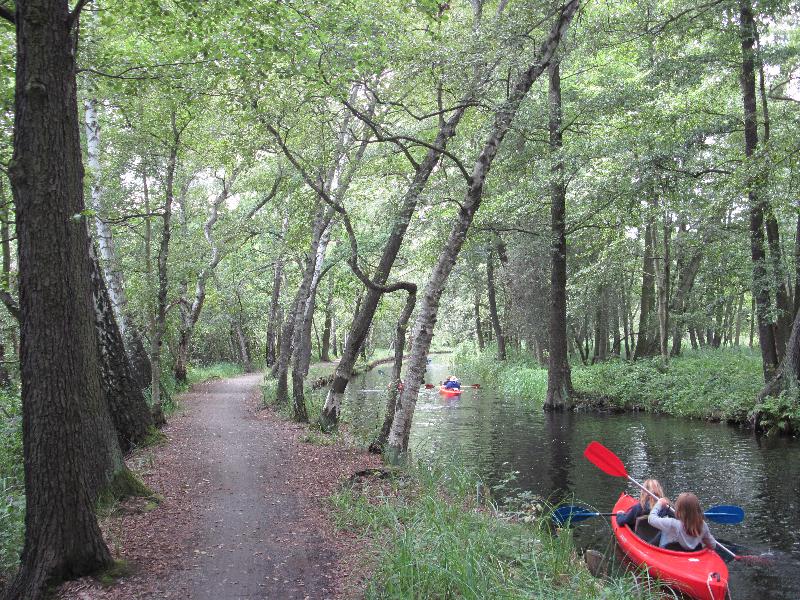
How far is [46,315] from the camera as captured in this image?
14.3ft

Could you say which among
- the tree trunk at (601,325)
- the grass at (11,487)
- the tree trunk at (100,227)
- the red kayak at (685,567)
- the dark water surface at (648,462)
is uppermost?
the tree trunk at (100,227)

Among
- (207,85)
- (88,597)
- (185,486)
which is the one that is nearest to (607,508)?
(185,486)

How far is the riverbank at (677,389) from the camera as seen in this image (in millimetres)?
14438

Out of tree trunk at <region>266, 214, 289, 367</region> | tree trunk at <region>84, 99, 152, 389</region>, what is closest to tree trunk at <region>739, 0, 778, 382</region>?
tree trunk at <region>266, 214, 289, 367</region>

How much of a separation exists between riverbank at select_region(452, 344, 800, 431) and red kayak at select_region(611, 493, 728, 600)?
8.39 metres

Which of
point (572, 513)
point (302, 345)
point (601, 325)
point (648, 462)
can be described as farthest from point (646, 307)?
point (572, 513)

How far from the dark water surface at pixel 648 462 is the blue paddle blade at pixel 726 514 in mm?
317

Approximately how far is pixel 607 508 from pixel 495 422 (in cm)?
772

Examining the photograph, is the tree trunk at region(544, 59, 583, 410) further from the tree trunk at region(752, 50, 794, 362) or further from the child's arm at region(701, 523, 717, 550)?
the child's arm at region(701, 523, 717, 550)

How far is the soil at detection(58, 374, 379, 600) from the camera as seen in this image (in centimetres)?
473

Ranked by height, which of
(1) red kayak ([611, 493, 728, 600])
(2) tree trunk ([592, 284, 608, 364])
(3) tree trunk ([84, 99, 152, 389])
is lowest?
(1) red kayak ([611, 493, 728, 600])

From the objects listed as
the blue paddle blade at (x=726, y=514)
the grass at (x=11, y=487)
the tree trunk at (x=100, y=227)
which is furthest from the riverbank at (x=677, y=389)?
the grass at (x=11, y=487)

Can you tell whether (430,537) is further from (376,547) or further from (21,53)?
(21,53)

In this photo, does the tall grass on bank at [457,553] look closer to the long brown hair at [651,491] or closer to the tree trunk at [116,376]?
the long brown hair at [651,491]
